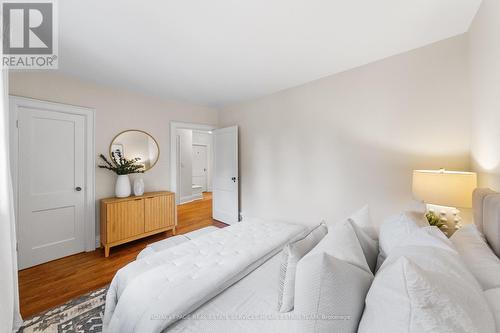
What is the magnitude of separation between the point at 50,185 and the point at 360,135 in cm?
406

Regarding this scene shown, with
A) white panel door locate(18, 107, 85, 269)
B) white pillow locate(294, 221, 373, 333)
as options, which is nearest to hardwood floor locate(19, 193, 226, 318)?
white panel door locate(18, 107, 85, 269)

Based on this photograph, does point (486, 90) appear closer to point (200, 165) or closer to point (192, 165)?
point (192, 165)

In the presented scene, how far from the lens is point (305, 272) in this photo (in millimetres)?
743

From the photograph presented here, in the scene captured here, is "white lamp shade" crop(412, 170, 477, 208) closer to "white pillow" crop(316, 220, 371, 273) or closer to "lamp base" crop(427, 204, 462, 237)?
"lamp base" crop(427, 204, 462, 237)

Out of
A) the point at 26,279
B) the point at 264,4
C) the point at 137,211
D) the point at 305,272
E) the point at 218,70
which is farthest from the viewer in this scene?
the point at 137,211

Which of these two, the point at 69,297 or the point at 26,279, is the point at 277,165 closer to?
the point at 69,297

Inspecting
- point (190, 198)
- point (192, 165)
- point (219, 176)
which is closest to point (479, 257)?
point (219, 176)

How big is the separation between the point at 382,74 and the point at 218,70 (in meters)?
1.98

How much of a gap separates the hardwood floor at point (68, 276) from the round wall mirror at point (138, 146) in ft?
4.46

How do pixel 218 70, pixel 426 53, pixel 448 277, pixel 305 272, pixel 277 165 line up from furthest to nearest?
pixel 277 165, pixel 218 70, pixel 426 53, pixel 305 272, pixel 448 277

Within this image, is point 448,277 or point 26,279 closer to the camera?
point 448,277

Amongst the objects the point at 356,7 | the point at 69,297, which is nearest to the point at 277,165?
the point at 356,7

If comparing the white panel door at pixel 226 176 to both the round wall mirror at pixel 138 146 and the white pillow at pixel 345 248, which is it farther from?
the white pillow at pixel 345 248

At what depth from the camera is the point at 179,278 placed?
3.84 feet
